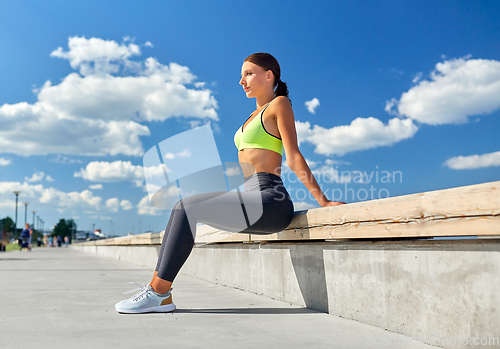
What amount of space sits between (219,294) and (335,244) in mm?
1825

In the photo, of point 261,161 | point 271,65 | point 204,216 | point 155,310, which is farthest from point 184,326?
point 271,65

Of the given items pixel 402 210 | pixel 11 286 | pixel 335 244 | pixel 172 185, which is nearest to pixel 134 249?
pixel 11 286

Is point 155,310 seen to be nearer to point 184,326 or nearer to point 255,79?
point 184,326

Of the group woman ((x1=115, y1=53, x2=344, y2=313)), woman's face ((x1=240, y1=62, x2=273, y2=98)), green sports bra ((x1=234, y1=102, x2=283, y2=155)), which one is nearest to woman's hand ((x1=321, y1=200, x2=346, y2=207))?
woman ((x1=115, y1=53, x2=344, y2=313))

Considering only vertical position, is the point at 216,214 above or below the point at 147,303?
above

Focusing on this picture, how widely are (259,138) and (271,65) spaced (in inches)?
32.5

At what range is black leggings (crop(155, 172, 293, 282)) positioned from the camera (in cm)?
287

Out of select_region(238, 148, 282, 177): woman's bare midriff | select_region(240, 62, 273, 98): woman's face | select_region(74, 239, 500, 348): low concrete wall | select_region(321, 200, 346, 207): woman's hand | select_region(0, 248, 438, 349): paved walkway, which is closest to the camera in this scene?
select_region(74, 239, 500, 348): low concrete wall

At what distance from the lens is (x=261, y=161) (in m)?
3.09

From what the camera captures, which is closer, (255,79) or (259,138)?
(259,138)

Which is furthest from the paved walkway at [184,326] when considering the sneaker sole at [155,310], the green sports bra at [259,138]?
the green sports bra at [259,138]

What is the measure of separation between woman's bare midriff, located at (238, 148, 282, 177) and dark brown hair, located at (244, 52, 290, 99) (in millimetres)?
681

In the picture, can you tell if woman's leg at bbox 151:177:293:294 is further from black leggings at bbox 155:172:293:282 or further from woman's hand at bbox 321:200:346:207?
woman's hand at bbox 321:200:346:207

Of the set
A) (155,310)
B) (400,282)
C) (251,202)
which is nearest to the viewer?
(400,282)
